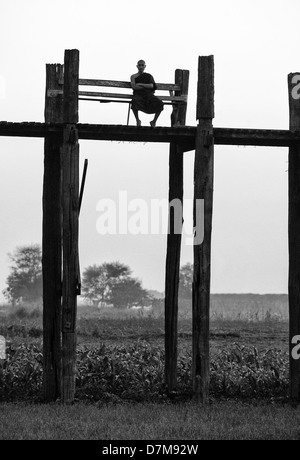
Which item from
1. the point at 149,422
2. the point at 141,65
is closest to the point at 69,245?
the point at 149,422

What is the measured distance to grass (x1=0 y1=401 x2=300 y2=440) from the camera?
42.8 feet

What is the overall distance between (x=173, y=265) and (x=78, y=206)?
1.99 metres

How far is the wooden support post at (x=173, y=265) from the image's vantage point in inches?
653

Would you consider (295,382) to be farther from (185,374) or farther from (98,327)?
(98,327)

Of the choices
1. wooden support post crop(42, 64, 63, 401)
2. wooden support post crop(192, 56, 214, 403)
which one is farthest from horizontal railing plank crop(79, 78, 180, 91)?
wooden support post crop(192, 56, 214, 403)

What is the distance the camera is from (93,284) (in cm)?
A: 7856

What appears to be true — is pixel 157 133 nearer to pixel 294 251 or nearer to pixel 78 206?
pixel 78 206

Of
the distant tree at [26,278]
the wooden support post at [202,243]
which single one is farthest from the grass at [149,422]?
the distant tree at [26,278]

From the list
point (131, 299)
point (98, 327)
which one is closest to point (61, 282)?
point (98, 327)

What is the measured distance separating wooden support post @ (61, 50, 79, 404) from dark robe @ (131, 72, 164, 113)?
1257mm

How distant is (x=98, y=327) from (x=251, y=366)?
1405cm

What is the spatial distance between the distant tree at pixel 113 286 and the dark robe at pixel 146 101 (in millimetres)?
59341

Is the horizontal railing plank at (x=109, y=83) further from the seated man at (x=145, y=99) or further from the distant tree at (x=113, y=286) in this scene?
the distant tree at (x=113, y=286)
